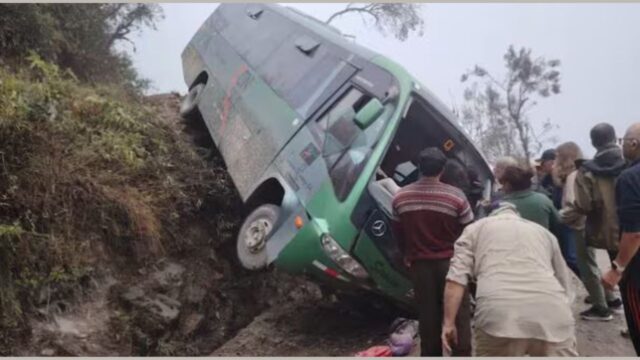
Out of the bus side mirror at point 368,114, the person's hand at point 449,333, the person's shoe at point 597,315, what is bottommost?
the person's shoe at point 597,315

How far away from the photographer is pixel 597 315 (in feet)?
17.2

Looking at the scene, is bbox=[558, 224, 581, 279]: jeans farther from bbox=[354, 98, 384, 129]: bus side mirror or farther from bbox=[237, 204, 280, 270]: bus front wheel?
bbox=[237, 204, 280, 270]: bus front wheel

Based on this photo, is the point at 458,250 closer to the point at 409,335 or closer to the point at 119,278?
the point at 409,335

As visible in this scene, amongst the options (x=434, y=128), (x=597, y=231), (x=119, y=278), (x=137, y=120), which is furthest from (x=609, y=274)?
(x=137, y=120)

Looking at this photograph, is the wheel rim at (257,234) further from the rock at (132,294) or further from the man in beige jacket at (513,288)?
the man in beige jacket at (513,288)

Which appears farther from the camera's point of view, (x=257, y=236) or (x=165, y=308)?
(x=165, y=308)

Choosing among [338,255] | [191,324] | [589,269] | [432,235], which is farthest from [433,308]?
[191,324]

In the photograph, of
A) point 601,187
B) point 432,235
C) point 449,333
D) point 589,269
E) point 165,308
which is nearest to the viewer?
point 449,333

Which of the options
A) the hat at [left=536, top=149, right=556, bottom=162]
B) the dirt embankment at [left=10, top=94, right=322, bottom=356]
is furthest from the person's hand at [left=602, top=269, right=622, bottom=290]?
the dirt embankment at [left=10, top=94, right=322, bottom=356]

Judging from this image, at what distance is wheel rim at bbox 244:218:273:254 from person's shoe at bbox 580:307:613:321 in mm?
3057

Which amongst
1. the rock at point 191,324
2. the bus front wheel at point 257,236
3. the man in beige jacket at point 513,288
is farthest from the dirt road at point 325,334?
the man in beige jacket at point 513,288

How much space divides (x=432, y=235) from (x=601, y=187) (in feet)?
4.76

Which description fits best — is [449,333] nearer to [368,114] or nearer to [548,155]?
[368,114]

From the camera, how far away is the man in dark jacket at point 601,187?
4246 mm
